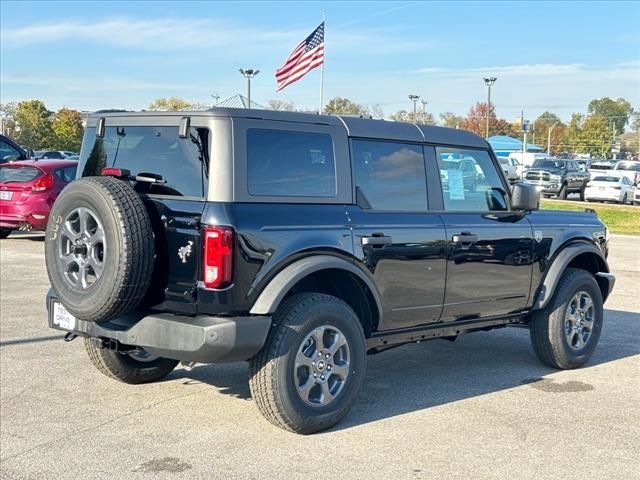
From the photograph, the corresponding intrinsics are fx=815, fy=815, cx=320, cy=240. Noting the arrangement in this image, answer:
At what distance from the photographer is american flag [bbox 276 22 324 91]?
61.2 ft

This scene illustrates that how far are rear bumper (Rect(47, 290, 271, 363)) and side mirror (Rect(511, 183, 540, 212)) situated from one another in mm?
2526

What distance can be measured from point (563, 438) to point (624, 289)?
22.9 ft

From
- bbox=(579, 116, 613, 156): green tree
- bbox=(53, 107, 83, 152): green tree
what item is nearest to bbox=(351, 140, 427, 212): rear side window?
bbox=(53, 107, 83, 152): green tree

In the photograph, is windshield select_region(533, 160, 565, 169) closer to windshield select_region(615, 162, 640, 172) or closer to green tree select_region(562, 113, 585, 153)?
windshield select_region(615, 162, 640, 172)

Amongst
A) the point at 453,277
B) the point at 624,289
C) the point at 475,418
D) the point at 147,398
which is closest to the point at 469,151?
the point at 453,277

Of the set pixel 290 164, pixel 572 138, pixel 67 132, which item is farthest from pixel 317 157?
pixel 572 138

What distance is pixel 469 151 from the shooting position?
6320mm

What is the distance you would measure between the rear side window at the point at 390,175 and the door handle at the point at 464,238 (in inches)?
12.1

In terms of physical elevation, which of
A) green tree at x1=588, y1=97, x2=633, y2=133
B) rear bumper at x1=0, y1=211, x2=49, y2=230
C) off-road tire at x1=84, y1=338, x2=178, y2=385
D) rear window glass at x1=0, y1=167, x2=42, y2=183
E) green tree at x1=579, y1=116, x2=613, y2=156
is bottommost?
off-road tire at x1=84, y1=338, x2=178, y2=385

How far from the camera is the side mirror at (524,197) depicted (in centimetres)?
629

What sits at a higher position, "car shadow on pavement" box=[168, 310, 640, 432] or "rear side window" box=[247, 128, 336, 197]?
"rear side window" box=[247, 128, 336, 197]

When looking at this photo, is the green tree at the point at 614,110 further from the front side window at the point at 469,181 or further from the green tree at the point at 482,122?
the front side window at the point at 469,181

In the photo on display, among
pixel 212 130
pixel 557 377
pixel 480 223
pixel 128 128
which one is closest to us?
pixel 212 130

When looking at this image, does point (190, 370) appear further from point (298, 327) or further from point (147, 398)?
point (298, 327)
